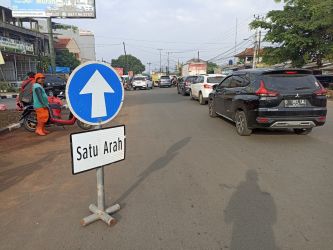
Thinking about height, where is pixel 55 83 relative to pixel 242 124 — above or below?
above

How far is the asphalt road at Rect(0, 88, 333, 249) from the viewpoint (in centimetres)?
301

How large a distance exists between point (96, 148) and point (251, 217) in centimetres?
193

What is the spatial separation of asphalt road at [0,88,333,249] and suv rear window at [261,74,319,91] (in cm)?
127

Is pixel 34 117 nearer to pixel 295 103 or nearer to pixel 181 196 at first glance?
pixel 181 196

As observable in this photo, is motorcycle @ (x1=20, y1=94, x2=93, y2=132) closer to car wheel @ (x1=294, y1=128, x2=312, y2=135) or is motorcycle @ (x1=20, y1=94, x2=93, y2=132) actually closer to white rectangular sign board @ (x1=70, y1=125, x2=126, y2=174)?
white rectangular sign board @ (x1=70, y1=125, x2=126, y2=174)

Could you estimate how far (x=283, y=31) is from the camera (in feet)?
85.3

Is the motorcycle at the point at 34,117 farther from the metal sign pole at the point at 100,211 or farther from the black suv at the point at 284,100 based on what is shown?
the metal sign pole at the point at 100,211

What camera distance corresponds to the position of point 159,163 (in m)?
5.45

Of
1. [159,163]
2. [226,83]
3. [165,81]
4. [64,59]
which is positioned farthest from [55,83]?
[64,59]

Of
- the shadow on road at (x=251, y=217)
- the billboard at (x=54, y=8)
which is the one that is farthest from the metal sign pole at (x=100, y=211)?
the billboard at (x=54, y=8)

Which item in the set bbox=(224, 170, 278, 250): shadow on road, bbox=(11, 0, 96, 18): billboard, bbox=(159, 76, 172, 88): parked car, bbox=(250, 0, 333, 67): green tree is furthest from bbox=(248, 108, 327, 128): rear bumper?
bbox=(159, 76, 172, 88): parked car

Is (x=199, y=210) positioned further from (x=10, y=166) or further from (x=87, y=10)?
(x=87, y=10)

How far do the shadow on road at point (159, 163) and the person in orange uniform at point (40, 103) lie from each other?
3.62m

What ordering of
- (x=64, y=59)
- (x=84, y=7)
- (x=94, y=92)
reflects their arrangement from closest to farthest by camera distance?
(x=94, y=92) → (x=84, y=7) → (x=64, y=59)
